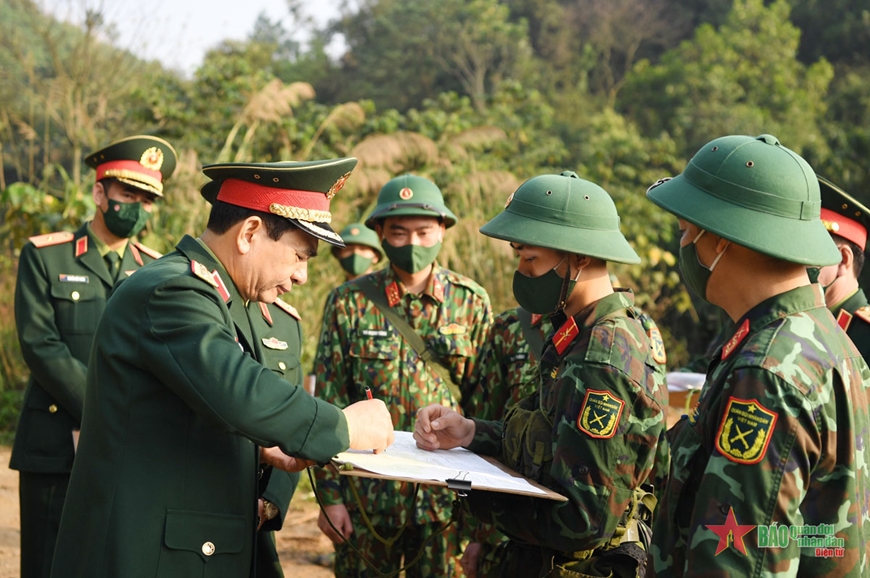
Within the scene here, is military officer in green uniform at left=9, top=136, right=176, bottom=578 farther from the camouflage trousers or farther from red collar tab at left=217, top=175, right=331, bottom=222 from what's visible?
red collar tab at left=217, top=175, right=331, bottom=222

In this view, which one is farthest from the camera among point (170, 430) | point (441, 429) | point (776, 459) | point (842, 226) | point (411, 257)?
point (411, 257)

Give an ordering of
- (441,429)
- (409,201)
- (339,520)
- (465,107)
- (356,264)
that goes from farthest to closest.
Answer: (465,107)
(356,264)
(409,201)
(339,520)
(441,429)

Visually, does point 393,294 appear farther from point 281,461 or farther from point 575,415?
point 575,415

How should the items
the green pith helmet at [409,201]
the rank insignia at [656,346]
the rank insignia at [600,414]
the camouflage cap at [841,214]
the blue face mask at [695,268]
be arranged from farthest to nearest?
the green pith helmet at [409,201]
the camouflage cap at [841,214]
the rank insignia at [656,346]
the rank insignia at [600,414]
the blue face mask at [695,268]

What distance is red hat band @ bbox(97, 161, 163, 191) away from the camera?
4793mm

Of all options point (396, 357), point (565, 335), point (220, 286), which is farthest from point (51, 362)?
point (565, 335)

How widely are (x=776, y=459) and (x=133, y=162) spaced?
13.3 ft

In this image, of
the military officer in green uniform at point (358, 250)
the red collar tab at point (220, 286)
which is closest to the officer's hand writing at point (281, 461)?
the red collar tab at point (220, 286)

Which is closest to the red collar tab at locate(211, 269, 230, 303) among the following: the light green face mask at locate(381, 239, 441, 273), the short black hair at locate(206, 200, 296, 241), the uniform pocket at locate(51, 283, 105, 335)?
the short black hair at locate(206, 200, 296, 241)

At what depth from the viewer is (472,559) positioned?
3.58 metres

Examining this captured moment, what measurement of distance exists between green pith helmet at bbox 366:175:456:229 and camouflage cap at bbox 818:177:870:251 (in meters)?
1.88

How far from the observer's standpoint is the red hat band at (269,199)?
2.55 meters

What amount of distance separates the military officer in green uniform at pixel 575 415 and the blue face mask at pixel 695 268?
43cm

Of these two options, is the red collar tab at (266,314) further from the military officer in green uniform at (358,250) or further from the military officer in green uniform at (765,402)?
the military officer in green uniform at (358,250)
